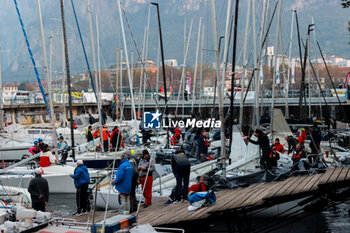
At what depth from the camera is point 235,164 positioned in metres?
16.0

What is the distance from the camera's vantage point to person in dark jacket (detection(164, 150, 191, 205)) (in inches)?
478

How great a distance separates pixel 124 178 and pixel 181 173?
1613 mm

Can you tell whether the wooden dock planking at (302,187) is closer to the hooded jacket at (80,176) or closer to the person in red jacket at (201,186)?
the person in red jacket at (201,186)

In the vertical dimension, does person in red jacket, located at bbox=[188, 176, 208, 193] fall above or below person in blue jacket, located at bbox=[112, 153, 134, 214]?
below

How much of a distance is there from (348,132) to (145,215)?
20406 millimetres

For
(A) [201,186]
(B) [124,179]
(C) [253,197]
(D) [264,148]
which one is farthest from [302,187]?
(B) [124,179]

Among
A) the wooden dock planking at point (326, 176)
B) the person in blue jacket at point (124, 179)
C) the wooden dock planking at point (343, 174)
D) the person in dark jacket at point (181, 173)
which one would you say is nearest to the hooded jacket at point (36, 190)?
the person in blue jacket at point (124, 179)

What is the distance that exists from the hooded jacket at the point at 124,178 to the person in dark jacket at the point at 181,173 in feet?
4.50

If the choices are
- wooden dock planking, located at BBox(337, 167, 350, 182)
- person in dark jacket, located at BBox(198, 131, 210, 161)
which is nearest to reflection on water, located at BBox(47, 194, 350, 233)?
wooden dock planking, located at BBox(337, 167, 350, 182)

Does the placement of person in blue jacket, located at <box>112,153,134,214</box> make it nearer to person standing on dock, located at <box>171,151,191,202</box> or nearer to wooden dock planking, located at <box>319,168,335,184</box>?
person standing on dock, located at <box>171,151,191,202</box>

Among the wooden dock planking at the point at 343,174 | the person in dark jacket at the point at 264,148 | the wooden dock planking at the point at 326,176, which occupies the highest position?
the person in dark jacket at the point at 264,148

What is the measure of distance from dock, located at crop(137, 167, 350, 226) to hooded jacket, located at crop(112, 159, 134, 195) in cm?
75

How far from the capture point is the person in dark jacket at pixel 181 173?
12148 millimetres

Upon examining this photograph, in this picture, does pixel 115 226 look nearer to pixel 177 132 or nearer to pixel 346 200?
pixel 346 200
